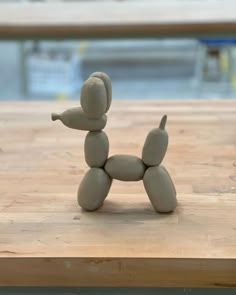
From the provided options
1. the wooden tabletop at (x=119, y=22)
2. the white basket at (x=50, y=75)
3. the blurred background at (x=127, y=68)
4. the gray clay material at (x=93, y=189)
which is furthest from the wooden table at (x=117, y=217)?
the white basket at (x=50, y=75)

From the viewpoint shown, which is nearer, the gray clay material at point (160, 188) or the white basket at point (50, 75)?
the gray clay material at point (160, 188)

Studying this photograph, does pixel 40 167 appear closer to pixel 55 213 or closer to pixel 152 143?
pixel 55 213

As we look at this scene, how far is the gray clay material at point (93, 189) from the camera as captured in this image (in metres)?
0.76

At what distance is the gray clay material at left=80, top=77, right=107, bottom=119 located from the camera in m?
0.72

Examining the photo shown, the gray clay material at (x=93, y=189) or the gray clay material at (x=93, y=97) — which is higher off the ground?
the gray clay material at (x=93, y=97)

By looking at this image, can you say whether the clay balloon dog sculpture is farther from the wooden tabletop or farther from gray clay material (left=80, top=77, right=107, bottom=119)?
the wooden tabletop

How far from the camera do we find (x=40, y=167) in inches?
36.0

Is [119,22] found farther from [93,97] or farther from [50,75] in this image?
[50,75]

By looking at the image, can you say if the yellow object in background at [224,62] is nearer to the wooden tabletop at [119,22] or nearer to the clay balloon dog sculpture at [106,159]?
the wooden tabletop at [119,22]

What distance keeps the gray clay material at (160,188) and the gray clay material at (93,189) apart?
54 millimetres

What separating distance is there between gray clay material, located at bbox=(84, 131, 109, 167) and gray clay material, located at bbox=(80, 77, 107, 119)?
0.03 m

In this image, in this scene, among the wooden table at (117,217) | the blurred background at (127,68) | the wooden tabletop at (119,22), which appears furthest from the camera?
the blurred background at (127,68)

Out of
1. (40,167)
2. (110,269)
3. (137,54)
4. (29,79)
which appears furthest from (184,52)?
(110,269)

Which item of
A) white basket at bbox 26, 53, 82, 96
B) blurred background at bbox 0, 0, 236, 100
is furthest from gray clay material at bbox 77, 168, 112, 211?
white basket at bbox 26, 53, 82, 96
